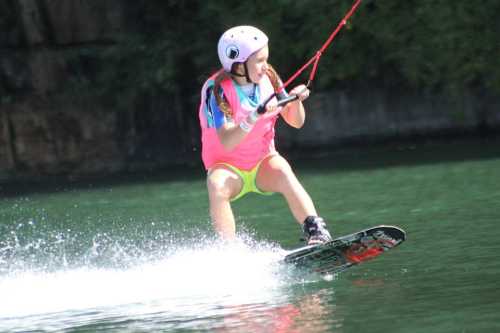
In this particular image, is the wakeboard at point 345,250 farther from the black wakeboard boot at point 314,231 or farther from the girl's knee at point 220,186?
the girl's knee at point 220,186

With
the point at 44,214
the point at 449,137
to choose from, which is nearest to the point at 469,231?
the point at 44,214

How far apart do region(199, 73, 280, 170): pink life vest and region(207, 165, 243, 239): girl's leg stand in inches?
3.5

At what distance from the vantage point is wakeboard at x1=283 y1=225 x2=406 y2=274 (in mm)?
7711

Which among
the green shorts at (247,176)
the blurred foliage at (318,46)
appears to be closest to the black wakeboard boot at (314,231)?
the green shorts at (247,176)

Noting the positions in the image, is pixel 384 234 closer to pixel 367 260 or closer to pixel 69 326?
pixel 367 260

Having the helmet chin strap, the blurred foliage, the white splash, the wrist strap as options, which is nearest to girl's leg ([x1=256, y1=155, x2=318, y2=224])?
the white splash

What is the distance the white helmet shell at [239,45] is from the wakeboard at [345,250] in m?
1.27

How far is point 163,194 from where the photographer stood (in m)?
15.0

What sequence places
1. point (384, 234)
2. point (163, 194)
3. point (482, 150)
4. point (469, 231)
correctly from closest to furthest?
point (384, 234)
point (469, 231)
point (163, 194)
point (482, 150)

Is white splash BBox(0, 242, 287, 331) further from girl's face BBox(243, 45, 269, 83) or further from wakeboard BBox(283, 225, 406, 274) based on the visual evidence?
girl's face BBox(243, 45, 269, 83)

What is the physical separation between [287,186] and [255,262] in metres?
0.54

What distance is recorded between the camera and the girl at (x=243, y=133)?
7863 mm

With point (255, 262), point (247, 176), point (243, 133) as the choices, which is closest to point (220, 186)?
point (247, 176)

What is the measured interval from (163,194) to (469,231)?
19.8 ft
